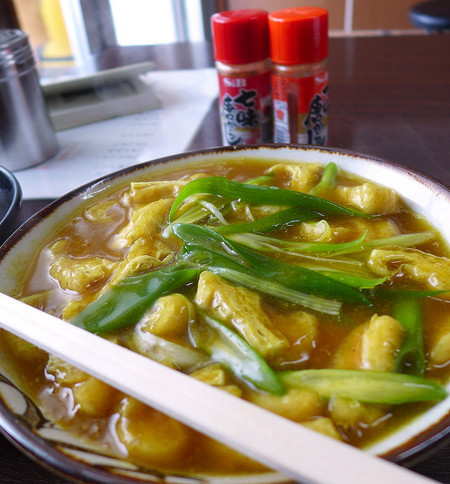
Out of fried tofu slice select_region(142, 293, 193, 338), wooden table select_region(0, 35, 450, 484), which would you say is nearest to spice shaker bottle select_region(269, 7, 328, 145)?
wooden table select_region(0, 35, 450, 484)

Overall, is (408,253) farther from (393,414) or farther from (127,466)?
(127,466)

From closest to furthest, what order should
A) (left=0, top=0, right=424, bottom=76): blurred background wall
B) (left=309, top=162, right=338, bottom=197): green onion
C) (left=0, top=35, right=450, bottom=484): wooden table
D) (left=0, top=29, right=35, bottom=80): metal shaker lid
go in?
(left=309, top=162, right=338, bottom=197): green onion
(left=0, top=35, right=450, bottom=484): wooden table
(left=0, top=29, right=35, bottom=80): metal shaker lid
(left=0, top=0, right=424, bottom=76): blurred background wall

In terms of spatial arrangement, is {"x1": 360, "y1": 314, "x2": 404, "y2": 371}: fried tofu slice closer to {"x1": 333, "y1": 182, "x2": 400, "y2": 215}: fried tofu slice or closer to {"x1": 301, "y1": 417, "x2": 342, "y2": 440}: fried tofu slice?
{"x1": 301, "y1": 417, "x2": 342, "y2": 440}: fried tofu slice

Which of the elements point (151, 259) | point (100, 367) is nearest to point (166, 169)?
point (151, 259)

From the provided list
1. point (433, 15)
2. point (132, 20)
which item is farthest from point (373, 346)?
point (132, 20)

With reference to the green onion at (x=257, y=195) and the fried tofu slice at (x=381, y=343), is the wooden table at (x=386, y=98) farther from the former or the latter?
the fried tofu slice at (x=381, y=343)
